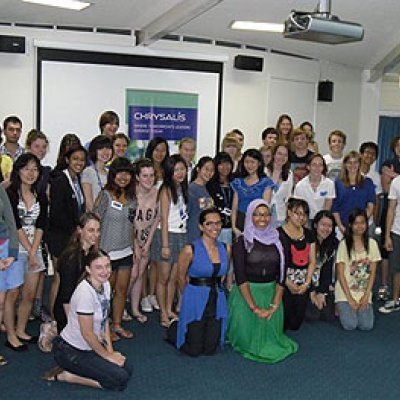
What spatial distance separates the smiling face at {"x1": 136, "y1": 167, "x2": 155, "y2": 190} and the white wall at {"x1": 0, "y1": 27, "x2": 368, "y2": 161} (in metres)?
2.77

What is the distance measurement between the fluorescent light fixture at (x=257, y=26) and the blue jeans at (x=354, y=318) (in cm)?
316

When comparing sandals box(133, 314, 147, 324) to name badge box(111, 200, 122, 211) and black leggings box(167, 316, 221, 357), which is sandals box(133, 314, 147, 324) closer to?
black leggings box(167, 316, 221, 357)

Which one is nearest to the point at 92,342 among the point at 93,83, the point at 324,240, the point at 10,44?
the point at 324,240

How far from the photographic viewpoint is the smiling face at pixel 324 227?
5336mm

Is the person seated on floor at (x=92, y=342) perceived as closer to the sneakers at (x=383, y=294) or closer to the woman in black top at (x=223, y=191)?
the woman in black top at (x=223, y=191)

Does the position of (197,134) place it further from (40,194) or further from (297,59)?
(40,194)

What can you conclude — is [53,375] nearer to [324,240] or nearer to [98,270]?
[98,270]

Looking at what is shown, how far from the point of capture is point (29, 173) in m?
4.18

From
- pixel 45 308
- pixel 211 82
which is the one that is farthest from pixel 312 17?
pixel 211 82

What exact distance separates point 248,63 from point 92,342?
5.13m


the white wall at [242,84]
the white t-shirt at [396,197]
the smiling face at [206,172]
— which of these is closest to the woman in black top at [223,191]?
the smiling face at [206,172]

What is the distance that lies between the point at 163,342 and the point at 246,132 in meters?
4.19

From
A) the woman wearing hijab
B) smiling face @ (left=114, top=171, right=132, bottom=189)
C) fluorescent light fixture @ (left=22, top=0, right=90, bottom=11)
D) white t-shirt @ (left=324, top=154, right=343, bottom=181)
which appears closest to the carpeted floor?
the woman wearing hijab

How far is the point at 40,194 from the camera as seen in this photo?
4391 mm
